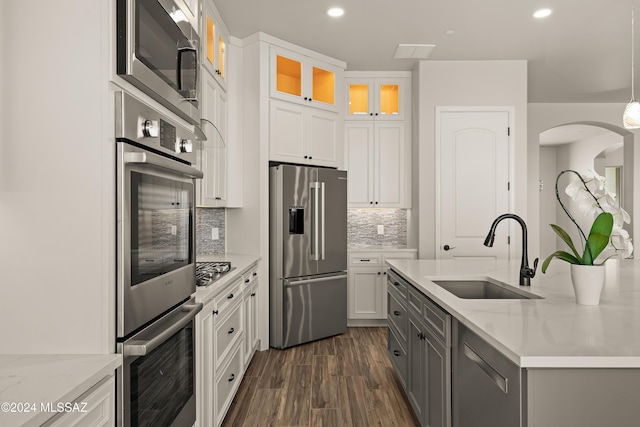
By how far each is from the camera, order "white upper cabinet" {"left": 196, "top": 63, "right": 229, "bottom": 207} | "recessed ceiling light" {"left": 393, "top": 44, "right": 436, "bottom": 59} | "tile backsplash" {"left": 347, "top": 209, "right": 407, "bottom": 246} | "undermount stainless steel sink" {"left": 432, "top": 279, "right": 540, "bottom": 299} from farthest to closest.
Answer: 1. "tile backsplash" {"left": 347, "top": 209, "right": 407, "bottom": 246}
2. "recessed ceiling light" {"left": 393, "top": 44, "right": 436, "bottom": 59}
3. "white upper cabinet" {"left": 196, "top": 63, "right": 229, "bottom": 207}
4. "undermount stainless steel sink" {"left": 432, "top": 279, "right": 540, "bottom": 299}

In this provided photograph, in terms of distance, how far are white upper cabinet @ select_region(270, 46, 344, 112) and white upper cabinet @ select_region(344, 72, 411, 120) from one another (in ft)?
1.30

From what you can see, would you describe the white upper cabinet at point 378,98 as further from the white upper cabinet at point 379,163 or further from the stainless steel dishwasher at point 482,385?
the stainless steel dishwasher at point 482,385

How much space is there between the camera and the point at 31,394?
90 centimetres

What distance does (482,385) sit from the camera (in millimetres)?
1441

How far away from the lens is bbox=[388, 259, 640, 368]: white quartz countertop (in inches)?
42.9

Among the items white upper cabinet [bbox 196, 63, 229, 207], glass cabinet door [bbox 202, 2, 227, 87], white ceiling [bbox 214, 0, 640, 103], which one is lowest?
white upper cabinet [bbox 196, 63, 229, 207]

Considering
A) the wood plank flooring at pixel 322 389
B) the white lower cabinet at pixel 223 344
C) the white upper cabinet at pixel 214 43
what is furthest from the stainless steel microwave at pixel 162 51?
the wood plank flooring at pixel 322 389

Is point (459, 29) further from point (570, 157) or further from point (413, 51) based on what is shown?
point (570, 157)

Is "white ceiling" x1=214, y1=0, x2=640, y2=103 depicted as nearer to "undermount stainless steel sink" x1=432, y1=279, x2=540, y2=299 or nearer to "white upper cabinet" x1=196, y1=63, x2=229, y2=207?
"white upper cabinet" x1=196, y1=63, x2=229, y2=207

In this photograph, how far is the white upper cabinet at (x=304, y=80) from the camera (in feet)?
13.1

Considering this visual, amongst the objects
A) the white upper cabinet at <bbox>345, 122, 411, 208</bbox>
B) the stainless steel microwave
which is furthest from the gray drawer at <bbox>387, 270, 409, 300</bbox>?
the white upper cabinet at <bbox>345, 122, 411, 208</bbox>

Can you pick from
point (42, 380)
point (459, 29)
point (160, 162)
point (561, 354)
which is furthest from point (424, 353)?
point (459, 29)

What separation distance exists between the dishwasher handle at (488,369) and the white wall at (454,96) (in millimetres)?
Answer: 3003

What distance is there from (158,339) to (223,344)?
1.16m
